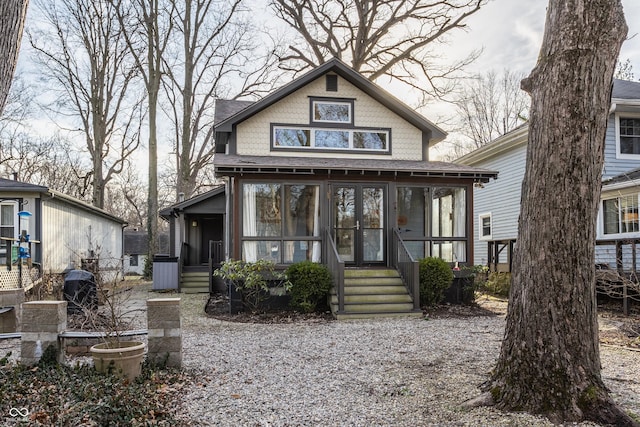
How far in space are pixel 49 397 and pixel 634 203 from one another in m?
13.4

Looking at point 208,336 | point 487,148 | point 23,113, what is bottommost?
point 208,336

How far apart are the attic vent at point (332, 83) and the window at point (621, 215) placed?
7.97 m

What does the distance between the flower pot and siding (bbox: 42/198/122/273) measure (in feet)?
24.5

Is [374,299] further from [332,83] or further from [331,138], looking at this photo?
[332,83]

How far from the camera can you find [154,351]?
17.1ft

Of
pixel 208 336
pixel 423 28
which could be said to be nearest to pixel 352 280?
pixel 208 336

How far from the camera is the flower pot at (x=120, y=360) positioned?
4.62m

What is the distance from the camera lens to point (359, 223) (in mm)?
10984

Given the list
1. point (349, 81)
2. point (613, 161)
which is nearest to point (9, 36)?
point (349, 81)

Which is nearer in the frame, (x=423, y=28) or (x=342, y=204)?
(x=342, y=204)

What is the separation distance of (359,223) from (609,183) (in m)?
6.97

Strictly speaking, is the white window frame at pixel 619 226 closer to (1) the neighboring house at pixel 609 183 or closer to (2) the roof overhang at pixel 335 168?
(1) the neighboring house at pixel 609 183

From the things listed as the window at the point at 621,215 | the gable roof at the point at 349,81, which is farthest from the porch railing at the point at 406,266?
the window at the point at 621,215

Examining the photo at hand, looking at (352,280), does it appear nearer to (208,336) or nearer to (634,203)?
(208,336)
